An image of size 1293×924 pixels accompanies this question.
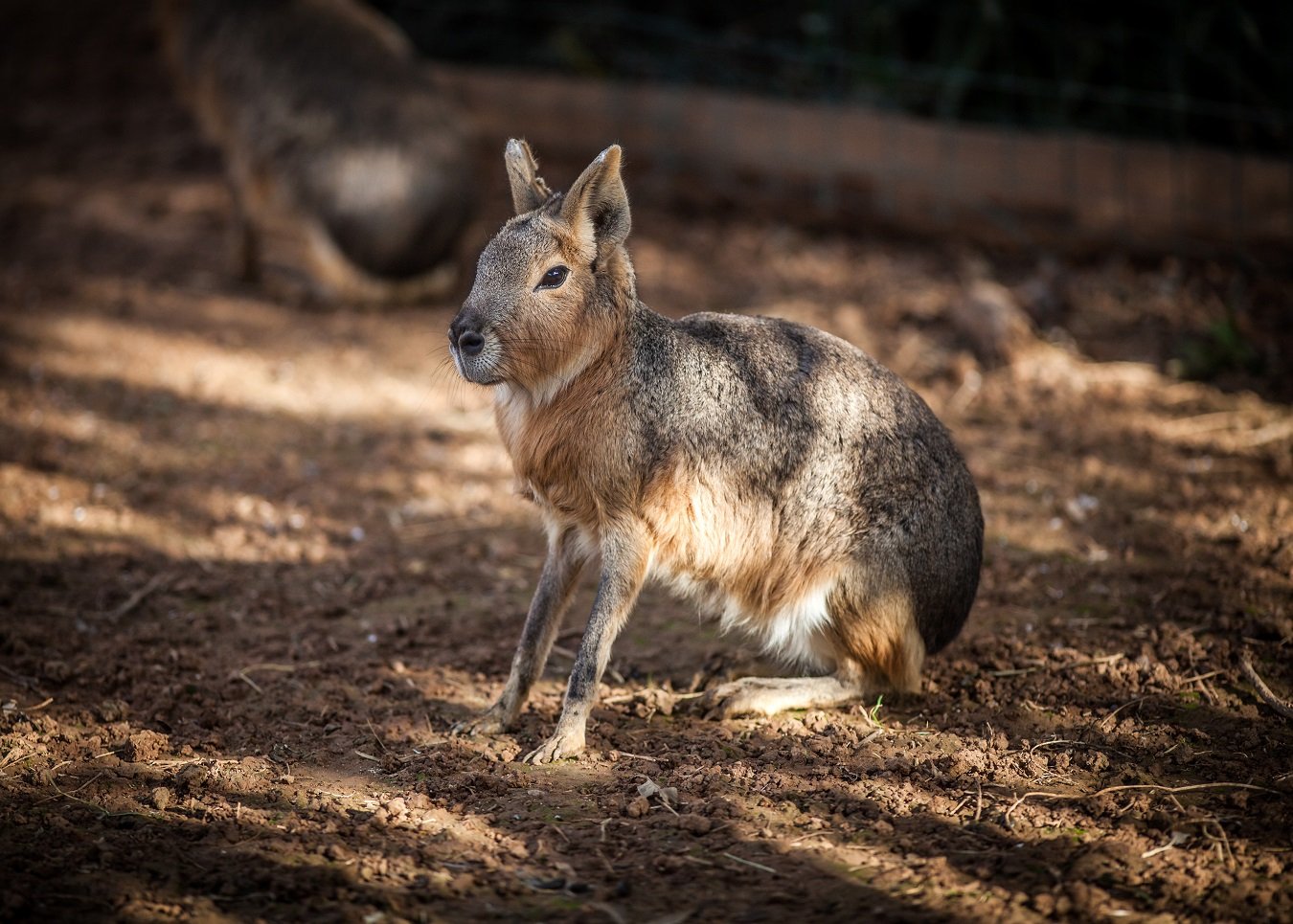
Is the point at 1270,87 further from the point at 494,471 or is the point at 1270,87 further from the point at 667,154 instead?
the point at 494,471

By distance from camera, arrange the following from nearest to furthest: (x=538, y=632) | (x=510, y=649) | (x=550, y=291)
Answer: (x=550, y=291) → (x=538, y=632) → (x=510, y=649)

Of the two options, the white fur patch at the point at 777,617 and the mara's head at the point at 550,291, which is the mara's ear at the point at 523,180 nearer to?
the mara's head at the point at 550,291

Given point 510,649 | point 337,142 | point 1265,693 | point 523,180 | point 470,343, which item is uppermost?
point 523,180

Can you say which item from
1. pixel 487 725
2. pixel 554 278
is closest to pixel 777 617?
pixel 487 725

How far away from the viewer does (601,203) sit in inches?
125

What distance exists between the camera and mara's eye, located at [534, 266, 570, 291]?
3.15 m

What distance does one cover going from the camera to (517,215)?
3.31m

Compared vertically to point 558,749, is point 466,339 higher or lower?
higher

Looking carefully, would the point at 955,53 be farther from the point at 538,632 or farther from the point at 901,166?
the point at 538,632

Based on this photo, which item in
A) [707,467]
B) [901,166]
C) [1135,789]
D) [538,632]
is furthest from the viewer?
[901,166]

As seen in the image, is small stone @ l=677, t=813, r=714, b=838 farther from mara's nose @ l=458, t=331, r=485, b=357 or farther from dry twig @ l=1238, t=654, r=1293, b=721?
dry twig @ l=1238, t=654, r=1293, b=721

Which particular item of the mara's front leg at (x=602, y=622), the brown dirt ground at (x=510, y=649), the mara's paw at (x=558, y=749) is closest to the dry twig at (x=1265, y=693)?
the brown dirt ground at (x=510, y=649)

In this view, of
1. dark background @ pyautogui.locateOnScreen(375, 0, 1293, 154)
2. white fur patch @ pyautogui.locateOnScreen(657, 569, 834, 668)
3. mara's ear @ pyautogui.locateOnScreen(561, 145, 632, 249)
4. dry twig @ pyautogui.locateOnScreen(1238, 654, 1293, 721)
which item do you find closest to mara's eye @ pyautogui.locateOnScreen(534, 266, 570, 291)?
mara's ear @ pyautogui.locateOnScreen(561, 145, 632, 249)

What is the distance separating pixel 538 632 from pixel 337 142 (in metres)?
4.16
